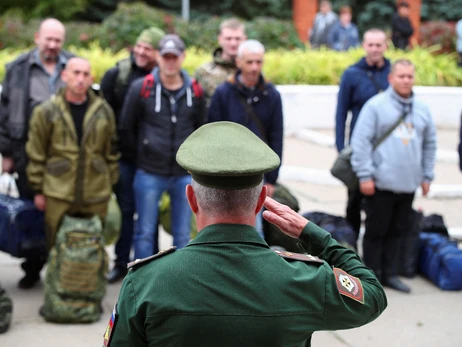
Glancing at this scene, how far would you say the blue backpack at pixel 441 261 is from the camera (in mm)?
6145

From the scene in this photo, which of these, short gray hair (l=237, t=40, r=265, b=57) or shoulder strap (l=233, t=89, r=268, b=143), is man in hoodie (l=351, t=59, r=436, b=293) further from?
short gray hair (l=237, t=40, r=265, b=57)

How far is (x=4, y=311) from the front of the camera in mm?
5078

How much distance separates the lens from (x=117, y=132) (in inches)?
233

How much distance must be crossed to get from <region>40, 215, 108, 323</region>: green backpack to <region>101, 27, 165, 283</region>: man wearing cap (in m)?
0.83

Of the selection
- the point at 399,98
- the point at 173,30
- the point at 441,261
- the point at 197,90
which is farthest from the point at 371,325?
the point at 173,30

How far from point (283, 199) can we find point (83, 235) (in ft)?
5.46

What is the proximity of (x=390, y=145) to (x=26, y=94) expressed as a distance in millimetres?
2632

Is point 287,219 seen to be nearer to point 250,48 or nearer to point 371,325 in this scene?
point 371,325

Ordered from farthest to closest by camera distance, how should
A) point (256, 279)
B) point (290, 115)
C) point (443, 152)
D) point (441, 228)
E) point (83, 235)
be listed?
1. point (290, 115)
2. point (443, 152)
3. point (441, 228)
4. point (83, 235)
5. point (256, 279)

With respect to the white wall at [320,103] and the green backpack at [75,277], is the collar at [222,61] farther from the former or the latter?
the white wall at [320,103]

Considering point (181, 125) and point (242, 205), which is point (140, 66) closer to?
point (181, 125)

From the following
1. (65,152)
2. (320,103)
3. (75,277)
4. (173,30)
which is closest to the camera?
(75,277)

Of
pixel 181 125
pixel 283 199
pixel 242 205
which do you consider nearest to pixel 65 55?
pixel 181 125

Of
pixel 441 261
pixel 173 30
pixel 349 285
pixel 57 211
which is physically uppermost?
pixel 173 30
